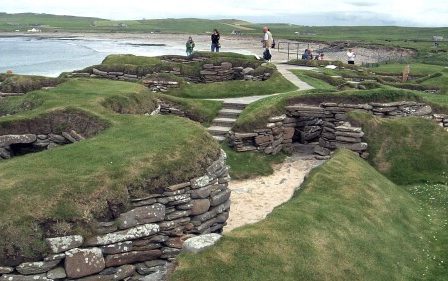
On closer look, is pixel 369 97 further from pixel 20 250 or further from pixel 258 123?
pixel 20 250

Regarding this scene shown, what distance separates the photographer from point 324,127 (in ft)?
76.1

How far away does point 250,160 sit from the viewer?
2127cm

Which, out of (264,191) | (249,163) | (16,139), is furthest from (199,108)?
(16,139)

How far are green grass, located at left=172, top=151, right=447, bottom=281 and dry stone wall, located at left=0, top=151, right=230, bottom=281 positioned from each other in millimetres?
1621

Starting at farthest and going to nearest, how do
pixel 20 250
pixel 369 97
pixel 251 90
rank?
pixel 251 90
pixel 369 97
pixel 20 250

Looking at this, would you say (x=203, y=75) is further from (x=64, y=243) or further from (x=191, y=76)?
(x=64, y=243)

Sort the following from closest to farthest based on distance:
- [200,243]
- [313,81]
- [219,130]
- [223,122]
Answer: [200,243], [219,130], [223,122], [313,81]

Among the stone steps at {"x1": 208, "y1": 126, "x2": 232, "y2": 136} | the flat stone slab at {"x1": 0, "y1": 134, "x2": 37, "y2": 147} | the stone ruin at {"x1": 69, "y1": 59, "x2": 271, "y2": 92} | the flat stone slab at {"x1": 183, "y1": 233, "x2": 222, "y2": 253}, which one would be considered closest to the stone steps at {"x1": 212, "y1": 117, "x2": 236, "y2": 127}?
the stone steps at {"x1": 208, "y1": 126, "x2": 232, "y2": 136}

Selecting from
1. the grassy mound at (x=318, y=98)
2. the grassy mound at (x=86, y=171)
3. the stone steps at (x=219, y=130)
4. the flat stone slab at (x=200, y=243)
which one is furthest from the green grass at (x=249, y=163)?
the flat stone slab at (x=200, y=243)

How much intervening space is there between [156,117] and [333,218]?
7115 millimetres

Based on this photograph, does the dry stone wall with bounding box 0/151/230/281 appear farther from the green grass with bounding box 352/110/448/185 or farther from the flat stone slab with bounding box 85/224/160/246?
the green grass with bounding box 352/110/448/185

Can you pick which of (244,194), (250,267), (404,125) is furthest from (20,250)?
(404,125)

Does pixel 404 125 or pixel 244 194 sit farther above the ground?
pixel 404 125

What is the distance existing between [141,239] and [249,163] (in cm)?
999
